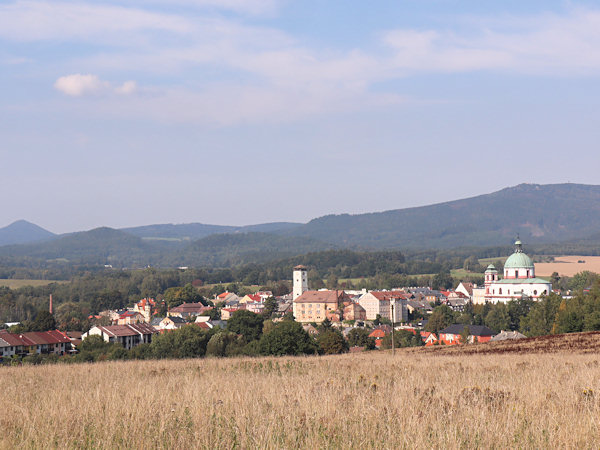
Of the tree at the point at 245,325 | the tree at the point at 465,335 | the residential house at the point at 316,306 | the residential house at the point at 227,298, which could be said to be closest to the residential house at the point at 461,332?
the tree at the point at 465,335

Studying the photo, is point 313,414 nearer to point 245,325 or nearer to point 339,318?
point 245,325

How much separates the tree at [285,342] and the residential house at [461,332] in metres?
39.6

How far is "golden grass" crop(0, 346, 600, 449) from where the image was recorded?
8461 mm

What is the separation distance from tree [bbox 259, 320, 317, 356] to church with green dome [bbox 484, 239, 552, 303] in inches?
3311

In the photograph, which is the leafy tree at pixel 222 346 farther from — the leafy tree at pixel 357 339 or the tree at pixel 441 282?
the tree at pixel 441 282

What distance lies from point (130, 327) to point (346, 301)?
56.2 m

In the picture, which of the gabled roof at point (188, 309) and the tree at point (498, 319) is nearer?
the tree at point (498, 319)

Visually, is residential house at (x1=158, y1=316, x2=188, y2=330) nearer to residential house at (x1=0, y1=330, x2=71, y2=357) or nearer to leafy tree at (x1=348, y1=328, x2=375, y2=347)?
residential house at (x1=0, y1=330, x2=71, y2=357)

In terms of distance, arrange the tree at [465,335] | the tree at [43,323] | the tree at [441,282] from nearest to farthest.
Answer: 1. the tree at [465,335]
2. the tree at [43,323]
3. the tree at [441,282]

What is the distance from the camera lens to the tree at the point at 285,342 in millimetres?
40688

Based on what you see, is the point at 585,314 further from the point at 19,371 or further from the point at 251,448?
the point at 251,448

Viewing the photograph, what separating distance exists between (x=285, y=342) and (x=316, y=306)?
A: 90.8m

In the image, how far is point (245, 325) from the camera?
3273 inches

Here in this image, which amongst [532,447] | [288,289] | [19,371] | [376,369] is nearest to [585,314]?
[376,369]
